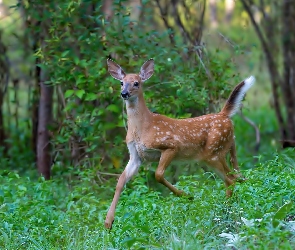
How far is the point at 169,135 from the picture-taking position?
7.36m

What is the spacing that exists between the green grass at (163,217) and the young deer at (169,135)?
0.29 m

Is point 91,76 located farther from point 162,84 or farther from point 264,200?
point 264,200

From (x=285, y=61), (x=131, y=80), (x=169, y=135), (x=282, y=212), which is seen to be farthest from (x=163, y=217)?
(x=285, y=61)

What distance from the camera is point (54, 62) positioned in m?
9.42

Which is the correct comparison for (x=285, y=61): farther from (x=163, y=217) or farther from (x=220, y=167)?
(x=163, y=217)

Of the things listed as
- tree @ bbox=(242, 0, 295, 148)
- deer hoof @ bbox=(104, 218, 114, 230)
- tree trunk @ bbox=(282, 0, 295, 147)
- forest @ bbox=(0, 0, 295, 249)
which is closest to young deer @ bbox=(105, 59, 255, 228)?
forest @ bbox=(0, 0, 295, 249)

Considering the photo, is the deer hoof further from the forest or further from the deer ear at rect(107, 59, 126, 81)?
the deer ear at rect(107, 59, 126, 81)

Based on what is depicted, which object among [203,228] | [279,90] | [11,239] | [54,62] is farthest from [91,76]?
[279,90]

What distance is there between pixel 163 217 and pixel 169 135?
3.97 feet

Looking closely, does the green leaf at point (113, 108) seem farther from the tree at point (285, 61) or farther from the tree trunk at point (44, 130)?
the tree at point (285, 61)

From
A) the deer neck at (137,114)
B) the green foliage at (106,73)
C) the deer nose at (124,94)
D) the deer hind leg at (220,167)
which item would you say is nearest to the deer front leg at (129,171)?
the deer neck at (137,114)

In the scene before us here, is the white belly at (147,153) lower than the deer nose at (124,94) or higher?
lower

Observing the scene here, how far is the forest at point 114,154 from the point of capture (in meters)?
5.95

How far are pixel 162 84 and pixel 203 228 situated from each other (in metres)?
3.70
